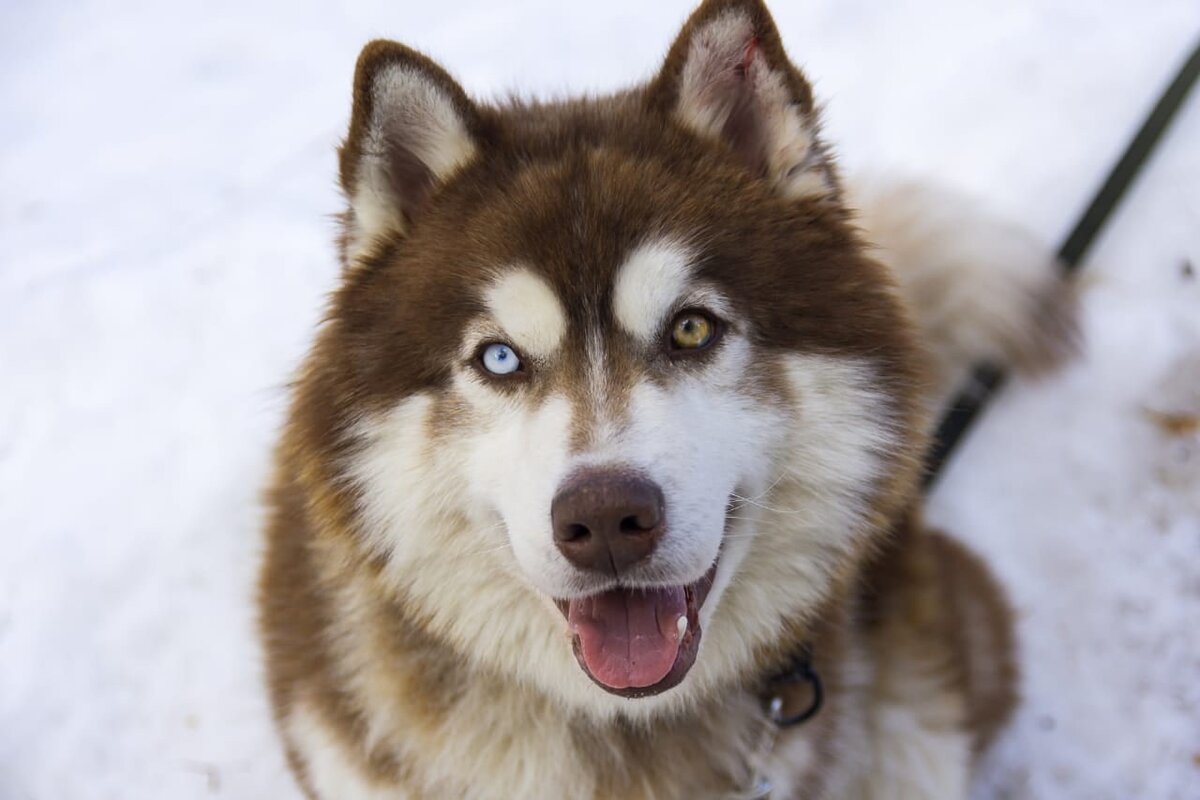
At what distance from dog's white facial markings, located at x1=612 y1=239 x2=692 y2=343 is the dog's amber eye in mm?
43

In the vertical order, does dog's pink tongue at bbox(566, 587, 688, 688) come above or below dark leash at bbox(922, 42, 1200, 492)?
above

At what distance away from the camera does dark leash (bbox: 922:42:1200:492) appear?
3088mm

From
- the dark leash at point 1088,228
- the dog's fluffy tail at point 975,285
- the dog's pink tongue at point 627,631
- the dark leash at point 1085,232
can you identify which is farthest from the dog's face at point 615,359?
the dark leash at point 1085,232

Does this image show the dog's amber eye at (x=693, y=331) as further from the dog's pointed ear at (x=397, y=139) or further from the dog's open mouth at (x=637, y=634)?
the dog's pointed ear at (x=397, y=139)

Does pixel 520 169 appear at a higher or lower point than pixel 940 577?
higher

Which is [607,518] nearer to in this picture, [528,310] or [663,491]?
[663,491]

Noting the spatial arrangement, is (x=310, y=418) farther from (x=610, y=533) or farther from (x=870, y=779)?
(x=870, y=779)

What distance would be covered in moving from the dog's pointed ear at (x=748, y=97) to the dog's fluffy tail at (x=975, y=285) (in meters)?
0.82

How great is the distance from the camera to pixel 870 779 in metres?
2.62

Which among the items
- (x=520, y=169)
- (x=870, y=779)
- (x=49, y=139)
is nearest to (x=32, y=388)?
(x=49, y=139)

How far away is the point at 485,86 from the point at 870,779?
10.4 feet

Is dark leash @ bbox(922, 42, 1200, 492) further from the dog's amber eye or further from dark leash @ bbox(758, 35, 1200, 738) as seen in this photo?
the dog's amber eye

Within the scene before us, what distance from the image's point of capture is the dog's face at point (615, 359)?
1807 millimetres

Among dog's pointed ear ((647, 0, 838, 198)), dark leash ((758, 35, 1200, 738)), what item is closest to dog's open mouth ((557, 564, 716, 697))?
dog's pointed ear ((647, 0, 838, 198))
